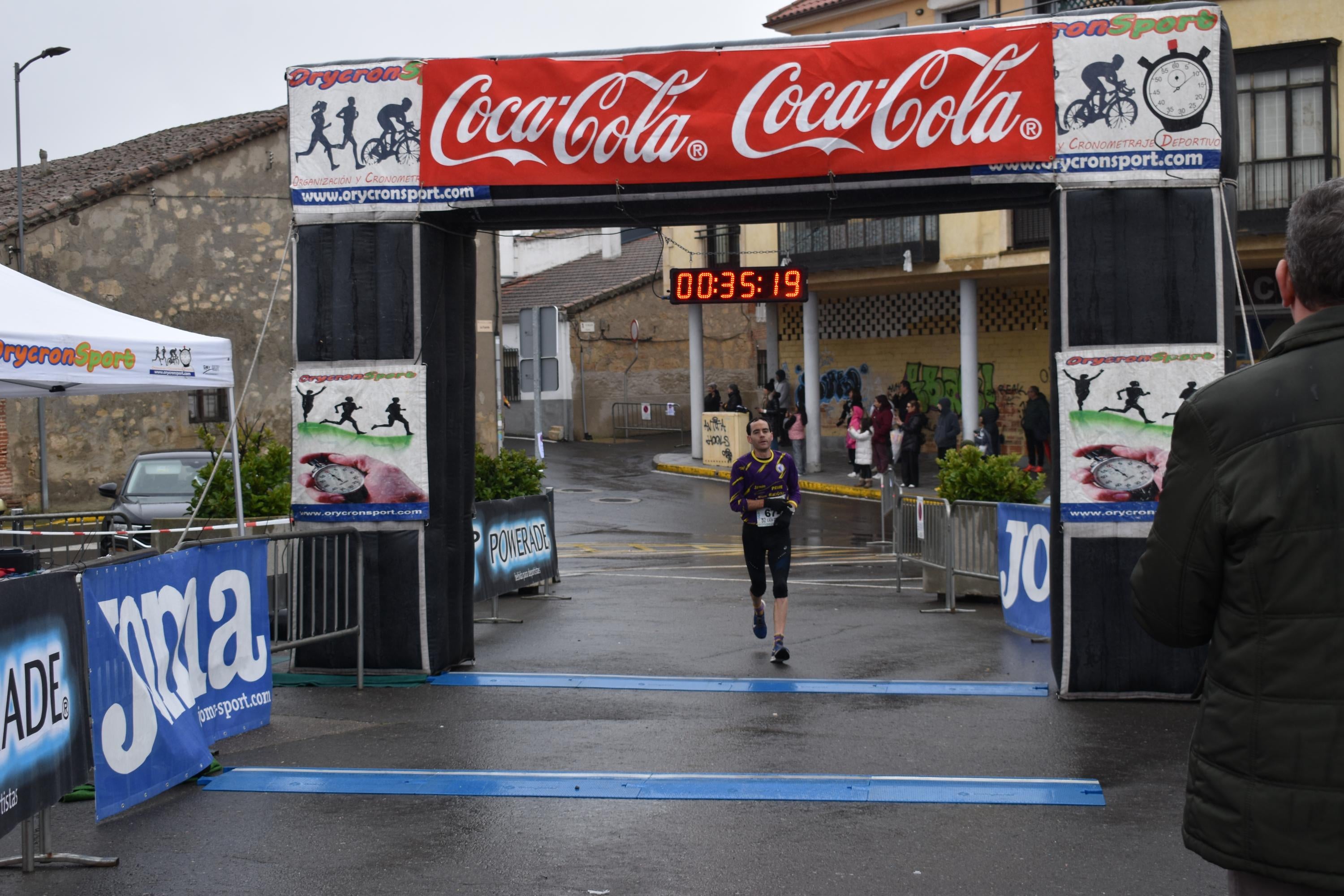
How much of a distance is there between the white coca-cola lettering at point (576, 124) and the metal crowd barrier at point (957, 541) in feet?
17.4

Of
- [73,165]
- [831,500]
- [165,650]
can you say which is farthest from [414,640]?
[73,165]

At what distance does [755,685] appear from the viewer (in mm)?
9570

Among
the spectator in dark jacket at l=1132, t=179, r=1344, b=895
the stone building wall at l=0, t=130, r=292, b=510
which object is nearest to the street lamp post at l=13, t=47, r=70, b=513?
the stone building wall at l=0, t=130, r=292, b=510

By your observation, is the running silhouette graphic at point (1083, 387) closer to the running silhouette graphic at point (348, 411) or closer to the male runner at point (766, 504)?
the male runner at point (766, 504)

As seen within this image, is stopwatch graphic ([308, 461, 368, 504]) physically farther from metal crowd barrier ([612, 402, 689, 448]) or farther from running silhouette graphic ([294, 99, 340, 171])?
metal crowd barrier ([612, 402, 689, 448])

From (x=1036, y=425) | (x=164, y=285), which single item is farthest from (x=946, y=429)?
(x=164, y=285)

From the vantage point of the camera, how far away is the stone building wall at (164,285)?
27.5 m

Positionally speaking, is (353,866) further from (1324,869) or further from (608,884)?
(1324,869)

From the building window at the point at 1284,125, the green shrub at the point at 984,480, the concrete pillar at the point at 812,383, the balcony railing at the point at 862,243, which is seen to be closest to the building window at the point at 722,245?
the balcony railing at the point at 862,243

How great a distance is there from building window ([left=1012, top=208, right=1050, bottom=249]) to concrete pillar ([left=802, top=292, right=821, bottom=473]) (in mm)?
5392

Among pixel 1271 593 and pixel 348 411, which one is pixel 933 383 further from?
pixel 1271 593

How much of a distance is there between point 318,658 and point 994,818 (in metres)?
5.65

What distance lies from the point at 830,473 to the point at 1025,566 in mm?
20909

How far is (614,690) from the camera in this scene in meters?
9.48
